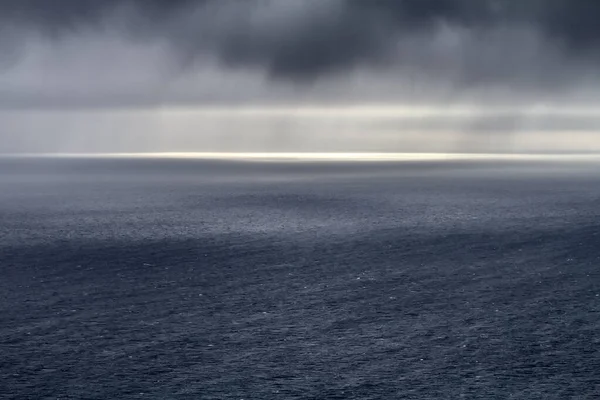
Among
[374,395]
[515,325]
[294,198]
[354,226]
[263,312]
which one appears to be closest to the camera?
[374,395]

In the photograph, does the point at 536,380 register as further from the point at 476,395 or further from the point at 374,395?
the point at 374,395

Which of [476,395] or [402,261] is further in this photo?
[402,261]

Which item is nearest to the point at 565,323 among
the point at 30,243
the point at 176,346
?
the point at 176,346

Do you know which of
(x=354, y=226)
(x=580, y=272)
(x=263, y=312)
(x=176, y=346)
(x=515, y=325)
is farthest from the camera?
(x=354, y=226)

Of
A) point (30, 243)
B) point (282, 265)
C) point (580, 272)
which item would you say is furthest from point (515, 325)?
point (30, 243)

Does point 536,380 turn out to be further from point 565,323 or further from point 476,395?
point 565,323

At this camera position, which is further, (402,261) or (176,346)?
(402,261)

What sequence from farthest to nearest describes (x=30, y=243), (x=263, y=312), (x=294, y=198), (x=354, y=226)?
1. (x=294, y=198)
2. (x=354, y=226)
3. (x=30, y=243)
4. (x=263, y=312)

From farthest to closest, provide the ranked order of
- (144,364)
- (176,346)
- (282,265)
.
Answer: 1. (282,265)
2. (176,346)
3. (144,364)
